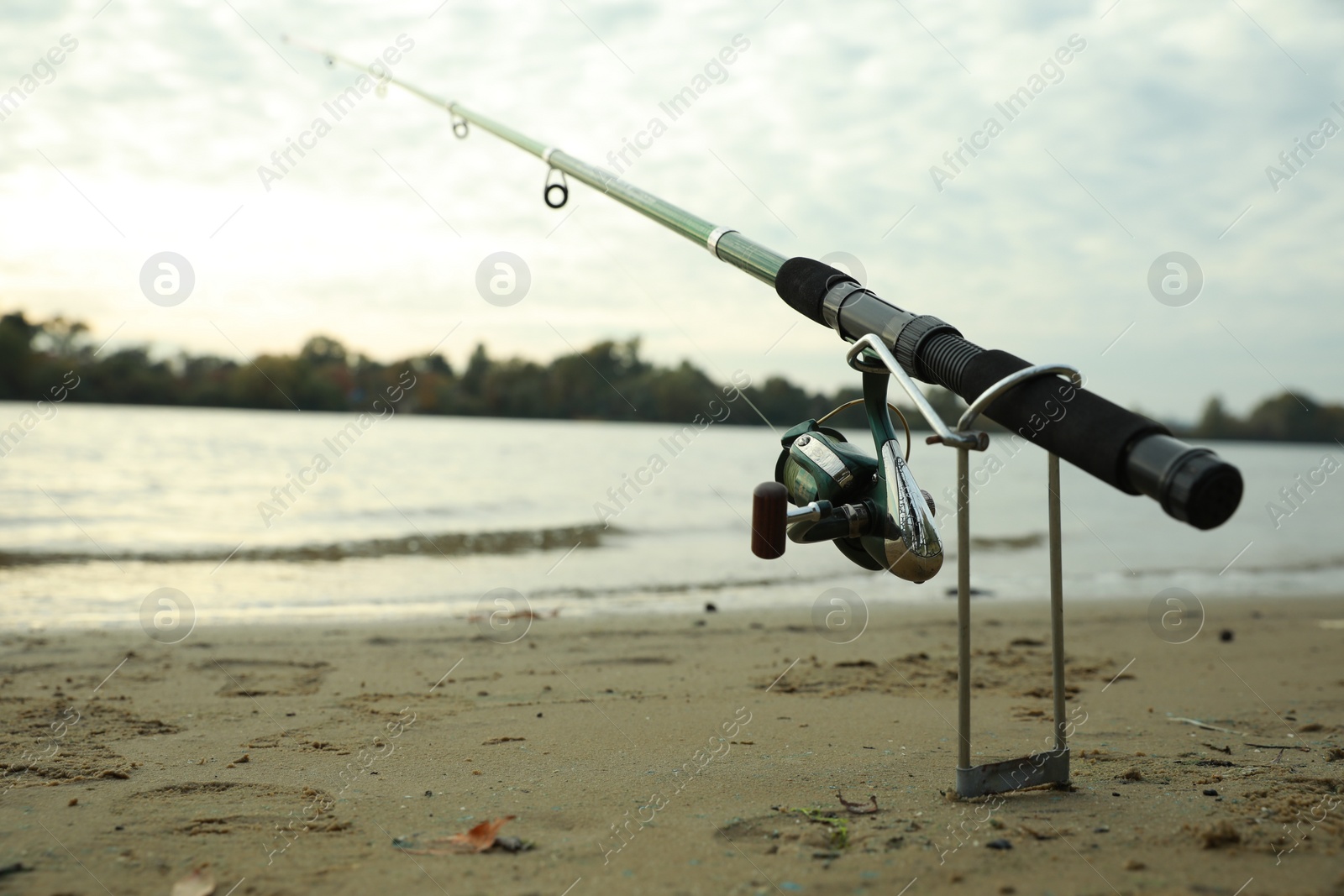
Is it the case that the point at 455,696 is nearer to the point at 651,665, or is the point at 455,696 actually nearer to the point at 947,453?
the point at 651,665

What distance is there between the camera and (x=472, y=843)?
2.31m

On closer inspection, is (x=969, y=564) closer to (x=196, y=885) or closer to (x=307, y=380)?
(x=196, y=885)

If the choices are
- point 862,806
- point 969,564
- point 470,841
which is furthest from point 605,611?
point 969,564

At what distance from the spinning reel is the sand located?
68 cm

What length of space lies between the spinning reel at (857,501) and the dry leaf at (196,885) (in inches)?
55.5

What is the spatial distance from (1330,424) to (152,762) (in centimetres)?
5325

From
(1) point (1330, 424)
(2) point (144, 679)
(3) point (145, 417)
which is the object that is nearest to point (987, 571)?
(2) point (144, 679)

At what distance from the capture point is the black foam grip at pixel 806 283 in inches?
109

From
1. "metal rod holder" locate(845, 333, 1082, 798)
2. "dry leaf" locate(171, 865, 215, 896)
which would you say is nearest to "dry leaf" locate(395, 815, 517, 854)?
"dry leaf" locate(171, 865, 215, 896)

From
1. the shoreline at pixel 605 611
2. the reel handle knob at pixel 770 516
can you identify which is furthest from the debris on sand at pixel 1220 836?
the shoreline at pixel 605 611

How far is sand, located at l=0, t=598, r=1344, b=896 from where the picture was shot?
2.12 m

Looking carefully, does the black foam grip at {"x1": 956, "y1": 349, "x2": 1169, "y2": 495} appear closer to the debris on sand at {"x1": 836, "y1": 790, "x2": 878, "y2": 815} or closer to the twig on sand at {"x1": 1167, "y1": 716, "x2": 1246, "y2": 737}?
the debris on sand at {"x1": 836, "y1": 790, "x2": 878, "y2": 815}

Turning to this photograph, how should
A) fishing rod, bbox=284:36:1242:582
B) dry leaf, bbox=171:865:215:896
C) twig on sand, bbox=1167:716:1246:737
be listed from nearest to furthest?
fishing rod, bbox=284:36:1242:582, dry leaf, bbox=171:865:215:896, twig on sand, bbox=1167:716:1246:737

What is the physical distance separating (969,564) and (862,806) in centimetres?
84
